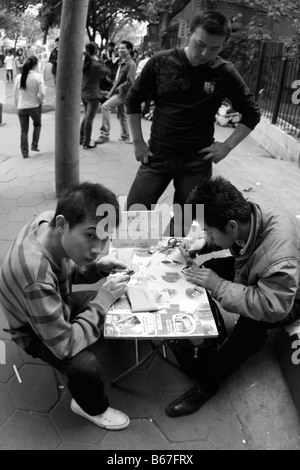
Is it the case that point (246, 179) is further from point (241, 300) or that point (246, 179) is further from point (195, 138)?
point (241, 300)

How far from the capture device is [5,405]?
73.5 inches

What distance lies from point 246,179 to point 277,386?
11.4ft

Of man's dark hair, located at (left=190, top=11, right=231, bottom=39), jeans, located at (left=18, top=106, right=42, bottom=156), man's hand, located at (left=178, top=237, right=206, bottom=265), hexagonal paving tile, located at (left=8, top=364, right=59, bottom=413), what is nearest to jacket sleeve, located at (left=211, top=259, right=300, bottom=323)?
man's hand, located at (left=178, top=237, right=206, bottom=265)

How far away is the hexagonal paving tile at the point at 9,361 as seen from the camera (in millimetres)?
2042

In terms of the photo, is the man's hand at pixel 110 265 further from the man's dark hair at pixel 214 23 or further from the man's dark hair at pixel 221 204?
the man's dark hair at pixel 214 23

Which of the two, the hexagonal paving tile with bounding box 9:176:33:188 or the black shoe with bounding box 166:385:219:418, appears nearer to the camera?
the black shoe with bounding box 166:385:219:418

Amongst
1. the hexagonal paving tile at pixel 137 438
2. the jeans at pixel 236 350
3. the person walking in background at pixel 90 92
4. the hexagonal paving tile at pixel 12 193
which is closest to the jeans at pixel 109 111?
the person walking in background at pixel 90 92

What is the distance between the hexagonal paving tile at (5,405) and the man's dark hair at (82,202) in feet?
3.05

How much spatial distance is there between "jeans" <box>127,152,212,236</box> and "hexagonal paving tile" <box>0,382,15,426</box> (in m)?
1.39

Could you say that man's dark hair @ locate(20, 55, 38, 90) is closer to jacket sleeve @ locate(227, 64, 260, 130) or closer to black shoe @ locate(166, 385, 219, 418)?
jacket sleeve @ locate(227, 64, 260, 130)

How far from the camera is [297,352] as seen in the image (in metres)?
2.01

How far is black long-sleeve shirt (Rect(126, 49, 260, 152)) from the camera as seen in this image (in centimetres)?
238

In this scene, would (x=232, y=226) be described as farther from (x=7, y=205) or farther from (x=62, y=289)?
(x=7, y=205)
